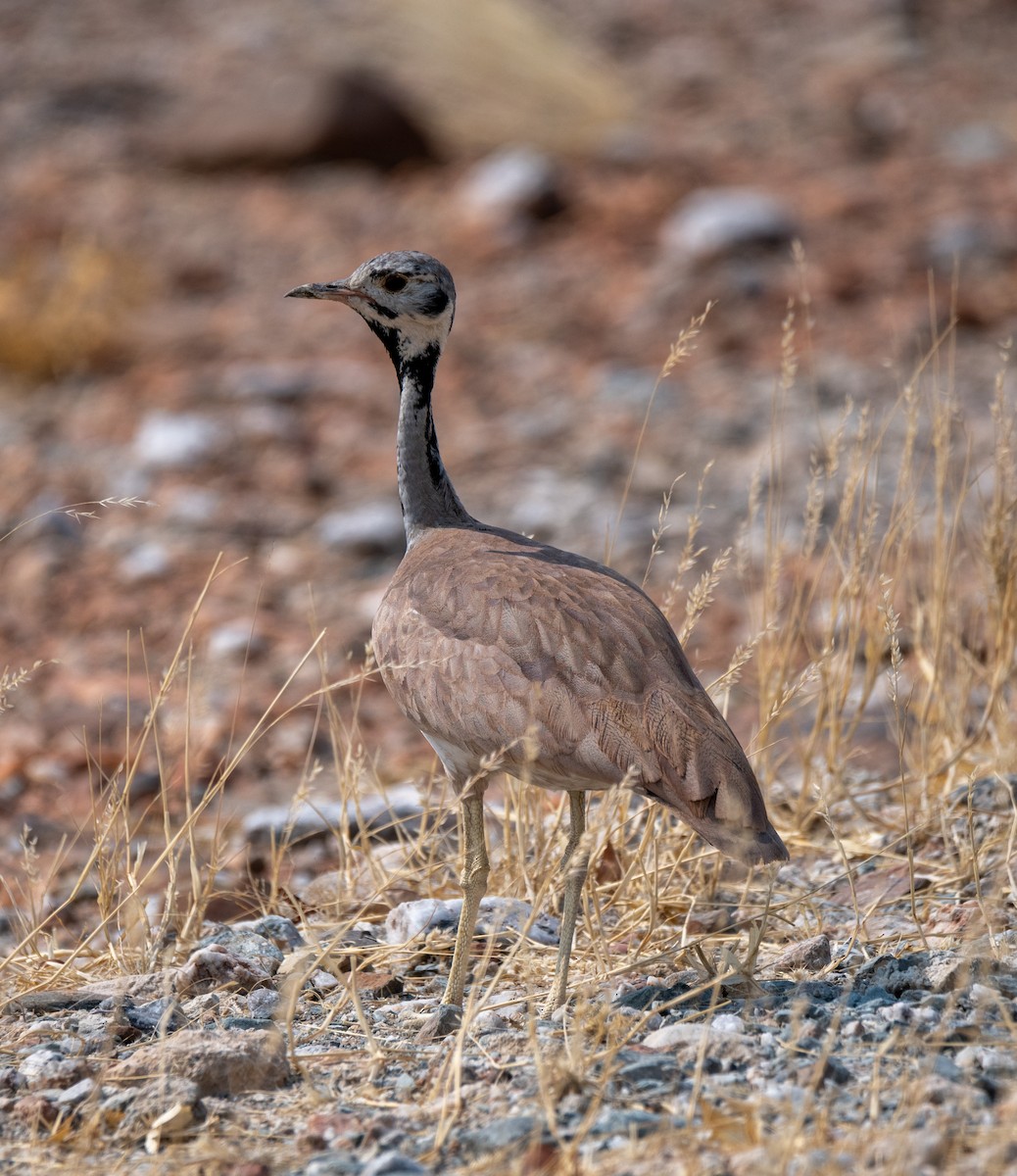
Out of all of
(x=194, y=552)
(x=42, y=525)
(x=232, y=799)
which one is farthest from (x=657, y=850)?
(x=42, y=525)

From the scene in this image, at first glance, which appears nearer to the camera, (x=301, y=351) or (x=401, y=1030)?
(x=401, y=1030)

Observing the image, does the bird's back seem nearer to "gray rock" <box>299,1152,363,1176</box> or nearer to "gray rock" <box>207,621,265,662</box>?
"gray rock" <box>299,1152,363,1176</box>

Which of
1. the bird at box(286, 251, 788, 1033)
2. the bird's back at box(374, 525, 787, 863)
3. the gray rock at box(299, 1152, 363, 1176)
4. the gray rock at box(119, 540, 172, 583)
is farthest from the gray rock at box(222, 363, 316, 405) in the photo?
the gray rock at box(299, 1152, 363, 1176)

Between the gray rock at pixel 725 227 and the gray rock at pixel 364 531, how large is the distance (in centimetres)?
330

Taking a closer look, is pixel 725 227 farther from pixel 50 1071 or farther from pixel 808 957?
pixel 50 1071

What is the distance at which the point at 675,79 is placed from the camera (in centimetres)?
1365

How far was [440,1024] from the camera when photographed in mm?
3264

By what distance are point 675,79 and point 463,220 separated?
3.87 metres

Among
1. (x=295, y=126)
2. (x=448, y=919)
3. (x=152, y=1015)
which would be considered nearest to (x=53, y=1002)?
(x=152, y=1015)

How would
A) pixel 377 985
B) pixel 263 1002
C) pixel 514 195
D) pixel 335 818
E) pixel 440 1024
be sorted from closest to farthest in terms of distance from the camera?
1. pixel 440 1024
2. pixel 263 1002
3. pixel 377 985
4. pixel 335 818
5. pixel 514 195

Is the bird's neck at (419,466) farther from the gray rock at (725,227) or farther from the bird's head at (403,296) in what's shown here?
the gray rock at (725,227)

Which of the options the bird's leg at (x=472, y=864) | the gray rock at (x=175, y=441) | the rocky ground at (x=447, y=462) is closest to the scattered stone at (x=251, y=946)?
the rocky ground at (x=447, y=462)

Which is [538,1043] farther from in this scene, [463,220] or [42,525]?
[463,220]

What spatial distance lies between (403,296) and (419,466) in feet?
1.48
